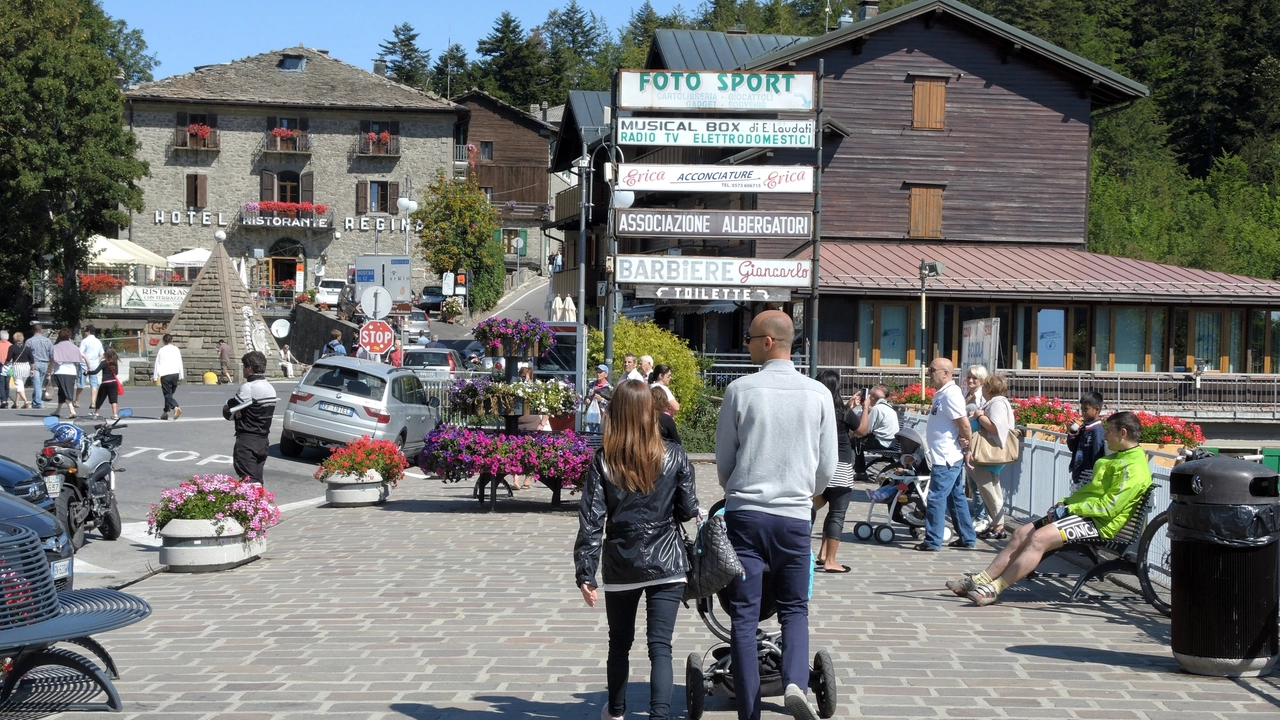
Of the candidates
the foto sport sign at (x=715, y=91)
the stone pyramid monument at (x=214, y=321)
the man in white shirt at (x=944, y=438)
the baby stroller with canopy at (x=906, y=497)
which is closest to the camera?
the man in white shirt at (x=944, y=438)

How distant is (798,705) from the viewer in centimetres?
554

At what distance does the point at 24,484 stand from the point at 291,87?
59.4m

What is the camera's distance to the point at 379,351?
24922 mm

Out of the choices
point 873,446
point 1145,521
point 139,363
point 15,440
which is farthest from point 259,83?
point 1145,521

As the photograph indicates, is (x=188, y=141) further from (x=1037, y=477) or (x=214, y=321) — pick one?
(x=1037, y=477)

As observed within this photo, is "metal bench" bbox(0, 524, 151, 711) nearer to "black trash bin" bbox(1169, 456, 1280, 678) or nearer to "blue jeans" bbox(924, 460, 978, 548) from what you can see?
"black trash bin" bbox(1169, 456, 1280, 678)

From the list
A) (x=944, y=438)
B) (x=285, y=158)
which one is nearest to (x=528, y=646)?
(x=944, y=438)

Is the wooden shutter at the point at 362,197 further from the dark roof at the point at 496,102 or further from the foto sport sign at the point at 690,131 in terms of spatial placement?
the foto sport sign at the point at 690,131

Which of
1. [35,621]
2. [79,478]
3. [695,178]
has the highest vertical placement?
[695,178]

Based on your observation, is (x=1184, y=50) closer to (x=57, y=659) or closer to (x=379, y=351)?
(x=379, y=351)

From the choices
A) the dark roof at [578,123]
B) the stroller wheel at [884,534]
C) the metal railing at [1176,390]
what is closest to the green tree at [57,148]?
the dark roof at [578,123]

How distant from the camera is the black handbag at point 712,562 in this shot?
218 inches

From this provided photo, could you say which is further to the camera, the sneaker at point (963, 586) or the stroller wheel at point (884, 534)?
the stroller wheel at point (884, 534)

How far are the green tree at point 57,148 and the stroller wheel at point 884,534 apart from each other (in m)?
47.4
